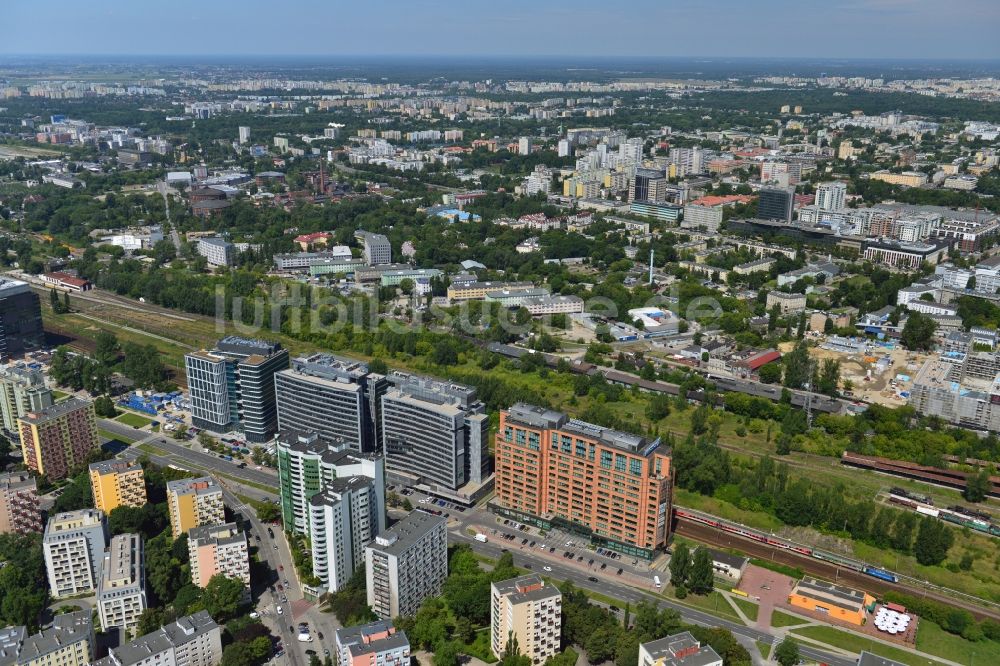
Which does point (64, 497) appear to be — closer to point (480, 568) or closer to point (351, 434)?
point (351, 434)

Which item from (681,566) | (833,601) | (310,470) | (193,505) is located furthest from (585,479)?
(193,505)

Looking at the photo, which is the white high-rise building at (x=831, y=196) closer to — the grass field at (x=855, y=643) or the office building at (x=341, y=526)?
the grass field at (x=855, y=643)

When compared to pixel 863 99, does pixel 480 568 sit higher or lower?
lower

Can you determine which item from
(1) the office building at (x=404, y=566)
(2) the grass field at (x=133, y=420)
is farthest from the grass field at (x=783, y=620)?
(2) the grass field at (x=133, y=420)

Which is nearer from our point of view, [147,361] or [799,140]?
[147,361]

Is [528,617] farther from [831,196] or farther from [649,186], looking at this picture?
[831,196]

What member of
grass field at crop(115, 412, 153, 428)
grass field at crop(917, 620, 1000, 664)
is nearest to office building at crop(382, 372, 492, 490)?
grass field at crop(115, 412, 153, 428)

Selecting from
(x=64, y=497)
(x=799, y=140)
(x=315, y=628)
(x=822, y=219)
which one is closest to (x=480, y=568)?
(x=315, y=628)
